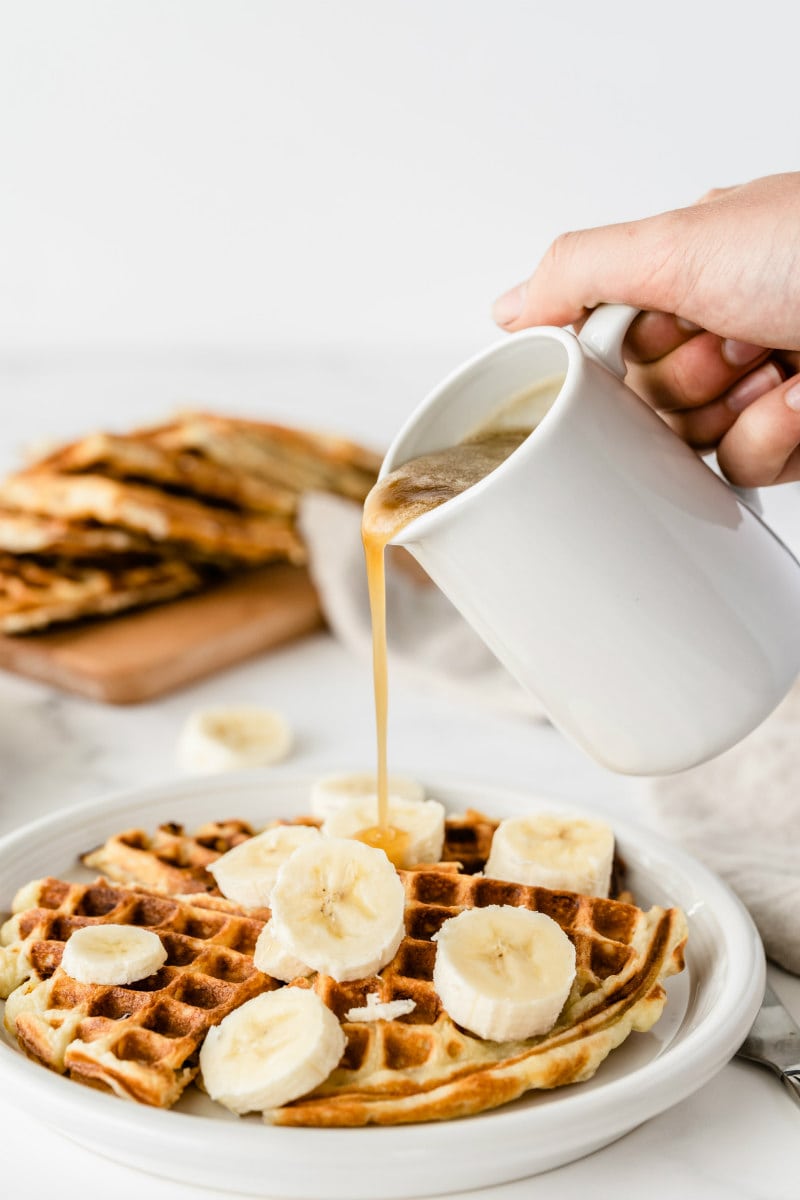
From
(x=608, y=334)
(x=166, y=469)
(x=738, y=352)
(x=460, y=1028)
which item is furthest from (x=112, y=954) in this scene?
(x=166, y=469)

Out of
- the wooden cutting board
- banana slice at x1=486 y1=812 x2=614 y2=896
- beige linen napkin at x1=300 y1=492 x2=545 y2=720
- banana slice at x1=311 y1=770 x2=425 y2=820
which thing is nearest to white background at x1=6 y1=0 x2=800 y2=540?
the wooden cutting board

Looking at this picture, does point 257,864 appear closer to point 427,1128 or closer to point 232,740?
point 427,1128

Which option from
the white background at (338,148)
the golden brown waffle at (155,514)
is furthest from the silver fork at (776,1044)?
the white background at (338,148)

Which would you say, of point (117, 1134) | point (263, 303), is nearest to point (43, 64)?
point (263, 303)

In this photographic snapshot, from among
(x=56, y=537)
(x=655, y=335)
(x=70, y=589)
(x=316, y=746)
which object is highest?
(x=655, y=335)

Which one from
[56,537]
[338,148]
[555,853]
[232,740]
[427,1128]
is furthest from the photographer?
[338,148]

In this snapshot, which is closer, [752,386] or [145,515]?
[752,386]
